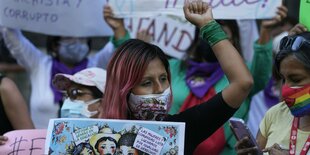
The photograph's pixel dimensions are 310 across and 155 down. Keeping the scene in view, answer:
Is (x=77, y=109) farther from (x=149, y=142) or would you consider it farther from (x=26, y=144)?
(x=149, y=142)

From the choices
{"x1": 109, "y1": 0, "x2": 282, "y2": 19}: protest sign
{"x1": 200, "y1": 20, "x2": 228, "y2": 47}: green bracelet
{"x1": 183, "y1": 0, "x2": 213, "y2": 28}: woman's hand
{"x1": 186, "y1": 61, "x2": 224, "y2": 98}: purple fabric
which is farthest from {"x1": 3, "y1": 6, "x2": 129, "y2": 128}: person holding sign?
{"x1": 200, "y1": 20, "x2": 228, "y2": 47}: green bracelet

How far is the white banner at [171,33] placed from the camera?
5332mm

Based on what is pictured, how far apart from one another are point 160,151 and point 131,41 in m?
0.60

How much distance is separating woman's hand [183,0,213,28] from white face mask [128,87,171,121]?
32cm

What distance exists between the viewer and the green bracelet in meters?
2.90

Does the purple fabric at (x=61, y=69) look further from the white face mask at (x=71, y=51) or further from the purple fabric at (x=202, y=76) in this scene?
the purple fabric at (x=202, y=76)

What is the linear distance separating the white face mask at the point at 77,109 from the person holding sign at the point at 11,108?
25 cm

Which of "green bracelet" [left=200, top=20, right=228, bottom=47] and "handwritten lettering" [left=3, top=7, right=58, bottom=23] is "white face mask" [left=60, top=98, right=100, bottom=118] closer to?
"green bracelet" [left=200, top=20, right=228, bottom=47]

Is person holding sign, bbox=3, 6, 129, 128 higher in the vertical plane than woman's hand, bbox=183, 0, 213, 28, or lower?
lower

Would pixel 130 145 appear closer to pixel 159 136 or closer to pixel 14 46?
pixel 159 136

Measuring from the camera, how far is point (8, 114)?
12.9ft

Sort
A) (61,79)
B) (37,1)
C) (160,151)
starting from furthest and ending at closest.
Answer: (37,1) < (61,79) < (160,151)

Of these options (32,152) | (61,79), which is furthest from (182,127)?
(61,79)

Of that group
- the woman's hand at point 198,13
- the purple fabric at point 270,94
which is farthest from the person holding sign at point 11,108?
the purple fabric at point 270,94
